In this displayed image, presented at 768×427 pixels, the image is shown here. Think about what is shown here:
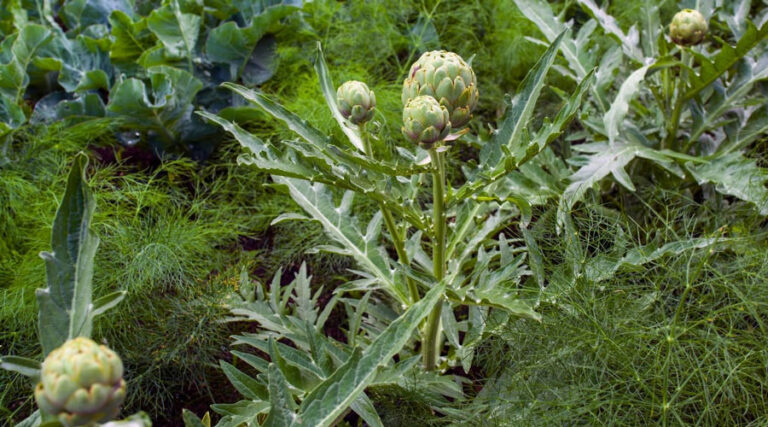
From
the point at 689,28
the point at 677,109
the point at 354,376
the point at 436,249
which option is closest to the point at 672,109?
the point at 677,109

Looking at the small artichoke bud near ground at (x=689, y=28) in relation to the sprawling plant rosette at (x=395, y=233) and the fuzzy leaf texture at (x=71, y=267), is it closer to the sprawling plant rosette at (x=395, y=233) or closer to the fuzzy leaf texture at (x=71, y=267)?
the sprawling plant rosette at (x=395, y=233)

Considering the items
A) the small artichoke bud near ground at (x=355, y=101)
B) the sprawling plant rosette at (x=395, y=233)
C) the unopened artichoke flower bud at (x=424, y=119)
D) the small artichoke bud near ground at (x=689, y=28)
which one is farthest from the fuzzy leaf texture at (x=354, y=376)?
the small artichoke bud near ground at (x=689, y=28)

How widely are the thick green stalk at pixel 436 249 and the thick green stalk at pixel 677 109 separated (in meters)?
0.70

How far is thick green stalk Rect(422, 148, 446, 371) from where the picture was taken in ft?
3.22

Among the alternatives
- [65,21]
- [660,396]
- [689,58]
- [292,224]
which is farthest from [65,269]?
[65,21]

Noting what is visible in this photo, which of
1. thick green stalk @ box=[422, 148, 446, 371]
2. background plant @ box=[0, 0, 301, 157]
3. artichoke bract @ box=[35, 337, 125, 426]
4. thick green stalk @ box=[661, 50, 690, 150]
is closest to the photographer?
artichoke bract @ box=[35, 337, 125, 426]

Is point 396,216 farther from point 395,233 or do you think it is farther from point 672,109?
point 672,109

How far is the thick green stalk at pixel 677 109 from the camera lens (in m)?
1.48

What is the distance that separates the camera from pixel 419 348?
1.38 meters

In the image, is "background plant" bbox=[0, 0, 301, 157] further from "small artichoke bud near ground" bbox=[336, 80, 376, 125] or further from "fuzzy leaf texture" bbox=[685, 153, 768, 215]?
"fuzzy leaf texture" bbox=[685, 153, 768, 215]

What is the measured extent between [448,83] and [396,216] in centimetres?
54

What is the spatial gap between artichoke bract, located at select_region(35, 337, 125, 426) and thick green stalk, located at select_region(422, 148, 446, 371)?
52cm

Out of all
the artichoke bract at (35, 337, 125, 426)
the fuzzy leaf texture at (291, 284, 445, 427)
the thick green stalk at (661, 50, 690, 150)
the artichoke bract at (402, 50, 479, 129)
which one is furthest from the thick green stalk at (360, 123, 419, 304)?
the thick green stalk at (661, 50, 690, 150)

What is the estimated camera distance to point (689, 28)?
1.37 metres
